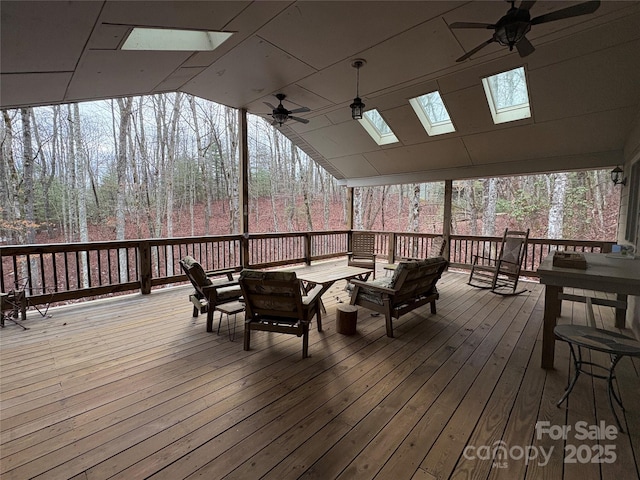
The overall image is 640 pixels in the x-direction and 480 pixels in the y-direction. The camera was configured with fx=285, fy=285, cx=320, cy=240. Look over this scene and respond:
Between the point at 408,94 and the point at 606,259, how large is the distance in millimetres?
3752

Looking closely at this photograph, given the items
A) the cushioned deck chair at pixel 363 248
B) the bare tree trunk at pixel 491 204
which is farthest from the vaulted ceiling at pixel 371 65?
the bare tree trunk at pixel 491 204

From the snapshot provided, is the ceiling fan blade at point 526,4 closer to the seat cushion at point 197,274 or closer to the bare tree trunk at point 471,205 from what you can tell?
the seat cushion at point 197,274

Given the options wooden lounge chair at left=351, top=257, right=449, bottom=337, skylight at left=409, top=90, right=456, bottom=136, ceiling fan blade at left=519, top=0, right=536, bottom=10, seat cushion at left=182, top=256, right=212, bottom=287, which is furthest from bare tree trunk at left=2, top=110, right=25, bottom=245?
ceiling fan blade at left=519, top=0, right=536, bottom=10

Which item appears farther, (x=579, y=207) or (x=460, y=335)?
(x=579, y=207)

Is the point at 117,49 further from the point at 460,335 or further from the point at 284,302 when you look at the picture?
the point at 460,335

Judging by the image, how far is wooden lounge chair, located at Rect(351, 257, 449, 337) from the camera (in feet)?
10.2

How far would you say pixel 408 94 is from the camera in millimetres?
5062

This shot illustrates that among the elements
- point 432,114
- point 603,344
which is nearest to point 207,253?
point 432,114

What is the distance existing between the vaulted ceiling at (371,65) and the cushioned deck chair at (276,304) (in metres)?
2.51

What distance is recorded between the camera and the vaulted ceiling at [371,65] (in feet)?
8.49

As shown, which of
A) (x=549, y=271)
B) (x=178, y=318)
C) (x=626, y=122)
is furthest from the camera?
(x=626, y=122)

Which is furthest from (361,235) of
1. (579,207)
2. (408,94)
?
(579,207)

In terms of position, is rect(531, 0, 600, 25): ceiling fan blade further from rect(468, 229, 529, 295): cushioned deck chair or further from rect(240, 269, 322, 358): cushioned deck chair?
rect(468, 229, 529, 295): cushioned deck chair

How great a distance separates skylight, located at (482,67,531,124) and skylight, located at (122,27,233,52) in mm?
4001
